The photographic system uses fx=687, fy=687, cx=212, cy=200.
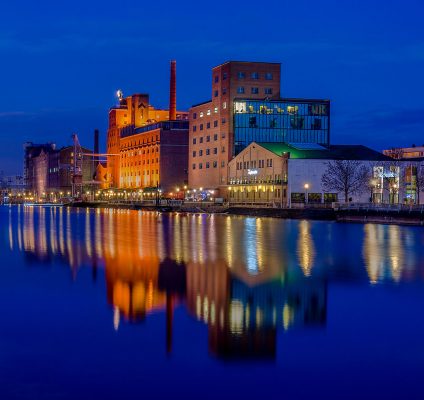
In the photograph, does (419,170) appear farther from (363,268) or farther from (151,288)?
(151,288)

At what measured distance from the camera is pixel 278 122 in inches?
4626

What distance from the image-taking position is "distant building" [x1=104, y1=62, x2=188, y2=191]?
15000 centimetres

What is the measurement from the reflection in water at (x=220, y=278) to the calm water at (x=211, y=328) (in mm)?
70

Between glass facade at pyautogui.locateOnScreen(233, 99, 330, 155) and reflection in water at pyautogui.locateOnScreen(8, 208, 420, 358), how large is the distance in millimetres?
72530

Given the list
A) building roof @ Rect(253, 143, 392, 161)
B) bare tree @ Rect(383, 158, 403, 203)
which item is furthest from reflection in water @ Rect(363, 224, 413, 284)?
building roof @ Rect(253, 143, 392, 161)

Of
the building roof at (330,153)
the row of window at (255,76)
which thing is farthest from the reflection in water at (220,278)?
the row of window at (255,76)

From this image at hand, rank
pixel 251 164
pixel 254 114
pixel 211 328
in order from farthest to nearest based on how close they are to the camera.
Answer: pixel 254 114
pixel 251 164
pixel 211 328

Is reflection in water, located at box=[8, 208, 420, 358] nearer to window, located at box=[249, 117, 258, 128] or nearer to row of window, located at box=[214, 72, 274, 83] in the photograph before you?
window, located at box=[249, 117, 258, 128]

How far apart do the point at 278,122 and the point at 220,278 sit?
3726 inches

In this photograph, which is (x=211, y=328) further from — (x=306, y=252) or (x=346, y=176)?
(x=346, y=176)

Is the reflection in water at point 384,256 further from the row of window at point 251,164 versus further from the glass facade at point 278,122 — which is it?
the glass facade at point 278,122

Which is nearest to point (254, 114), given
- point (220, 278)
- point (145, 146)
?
point (145, 146)

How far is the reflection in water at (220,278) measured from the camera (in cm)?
1636

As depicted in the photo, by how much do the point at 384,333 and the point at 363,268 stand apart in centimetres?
1343
